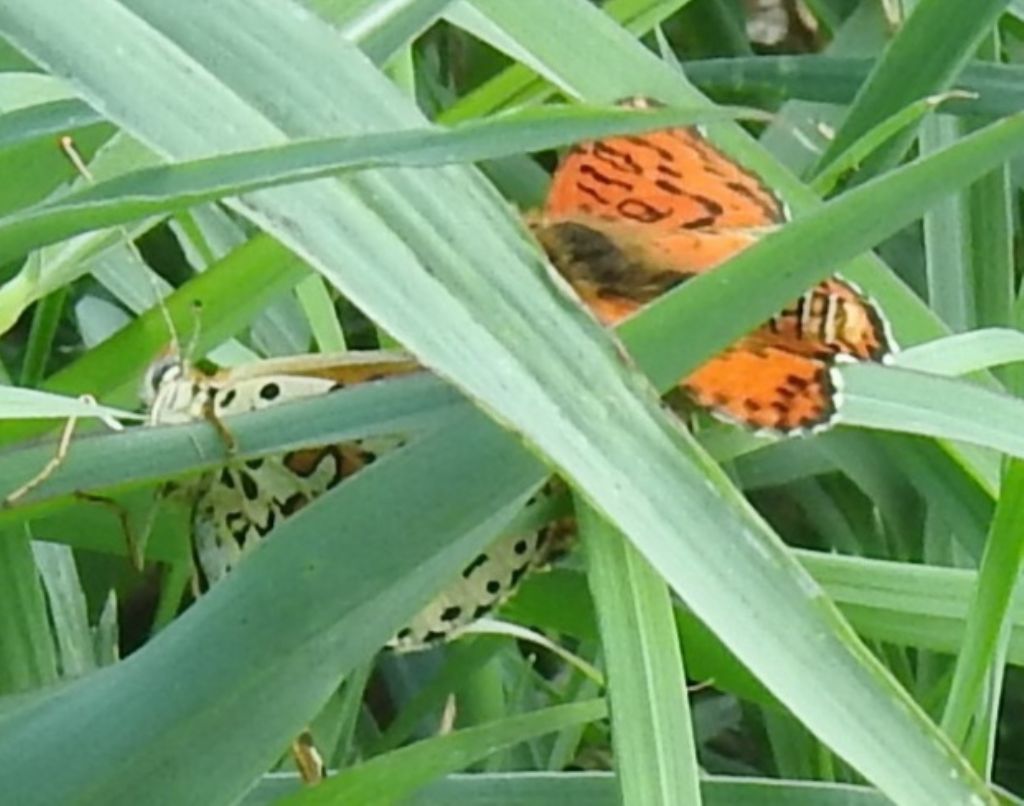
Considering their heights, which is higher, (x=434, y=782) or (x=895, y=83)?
(x=895, y=83)

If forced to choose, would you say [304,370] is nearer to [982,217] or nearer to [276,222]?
Answer: [276,222]

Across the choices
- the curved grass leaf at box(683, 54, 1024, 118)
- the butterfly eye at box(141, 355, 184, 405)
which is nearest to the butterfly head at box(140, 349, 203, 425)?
the butterfly eye at box(141, 355, 184, 405)

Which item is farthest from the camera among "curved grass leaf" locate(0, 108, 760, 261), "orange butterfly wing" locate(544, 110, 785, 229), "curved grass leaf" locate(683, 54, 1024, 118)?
"curved grass leaf" locate(683, 54, 1024, 118)

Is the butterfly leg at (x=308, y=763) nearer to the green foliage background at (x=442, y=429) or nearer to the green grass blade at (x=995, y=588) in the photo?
the green foliage background at (x=442, y=429)

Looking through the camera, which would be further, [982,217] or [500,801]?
[982,217]

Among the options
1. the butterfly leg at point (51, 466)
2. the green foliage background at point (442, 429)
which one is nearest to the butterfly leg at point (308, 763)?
the green foliage background at point (442, 429)

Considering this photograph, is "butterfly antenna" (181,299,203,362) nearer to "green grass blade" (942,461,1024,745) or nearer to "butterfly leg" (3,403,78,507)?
"butterfly leg" (3,403,78,507)

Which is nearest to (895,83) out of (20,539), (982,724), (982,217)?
(982,217)
